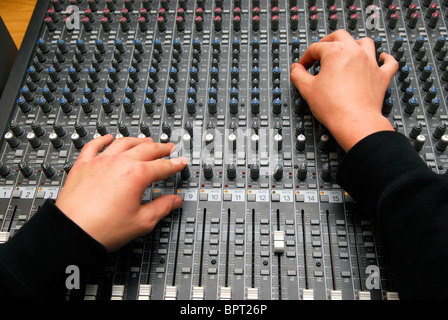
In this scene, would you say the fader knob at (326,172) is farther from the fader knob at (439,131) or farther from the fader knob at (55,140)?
the fader knob at (55,140)

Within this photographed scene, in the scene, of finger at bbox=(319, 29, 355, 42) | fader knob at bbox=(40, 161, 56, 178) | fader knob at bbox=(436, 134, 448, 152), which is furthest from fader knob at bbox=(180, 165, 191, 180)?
fader knob at bbox=(436, 134, 448, 152)

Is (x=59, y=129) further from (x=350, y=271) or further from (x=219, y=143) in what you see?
(x=350, y=271)

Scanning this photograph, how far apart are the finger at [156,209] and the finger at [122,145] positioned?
0.22 metres

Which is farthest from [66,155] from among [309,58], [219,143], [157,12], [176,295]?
[309,58]

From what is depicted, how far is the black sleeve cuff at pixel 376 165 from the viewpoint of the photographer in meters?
1.20

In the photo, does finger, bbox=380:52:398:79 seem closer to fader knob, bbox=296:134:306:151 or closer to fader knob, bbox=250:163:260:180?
fader knob, bbox=296:134:306:151

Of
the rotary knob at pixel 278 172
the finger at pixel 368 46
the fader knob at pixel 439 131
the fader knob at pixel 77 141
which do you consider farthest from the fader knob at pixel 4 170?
the fader knob at pixel 439 131

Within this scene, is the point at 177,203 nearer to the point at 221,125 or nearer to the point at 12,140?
the point at 221,125

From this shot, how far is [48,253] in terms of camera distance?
3.81 ft

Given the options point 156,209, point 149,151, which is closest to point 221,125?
point 149,151

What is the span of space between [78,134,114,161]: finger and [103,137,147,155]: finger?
58mm

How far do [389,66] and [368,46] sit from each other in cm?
12

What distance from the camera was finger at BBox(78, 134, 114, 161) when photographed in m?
1.40
